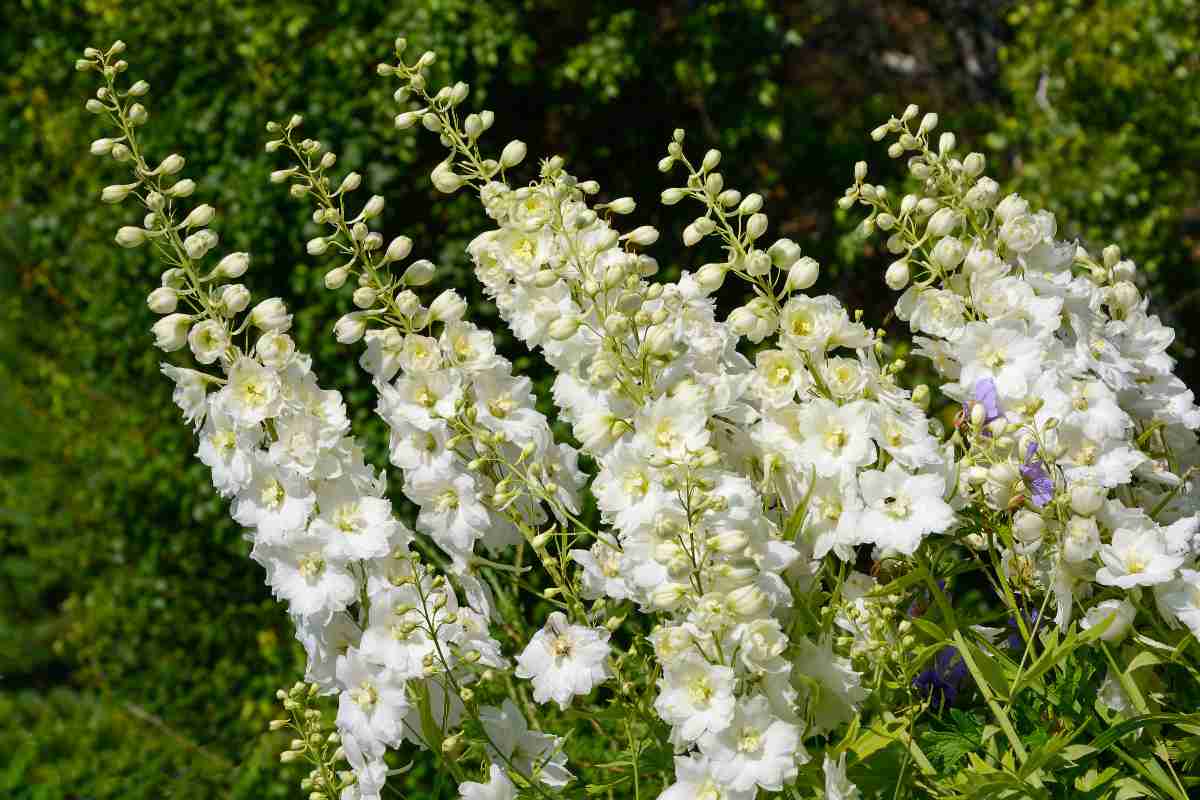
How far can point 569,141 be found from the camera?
4262mm

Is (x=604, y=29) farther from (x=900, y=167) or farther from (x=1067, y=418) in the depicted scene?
(x=1067, y=418)

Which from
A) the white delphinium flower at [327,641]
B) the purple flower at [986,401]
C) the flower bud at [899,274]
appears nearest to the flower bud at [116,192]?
the white delphinium flower at [327,641]

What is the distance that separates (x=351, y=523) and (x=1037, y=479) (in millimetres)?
757

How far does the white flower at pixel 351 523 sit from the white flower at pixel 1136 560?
75 cm

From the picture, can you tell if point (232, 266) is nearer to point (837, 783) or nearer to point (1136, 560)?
point (837, 783)

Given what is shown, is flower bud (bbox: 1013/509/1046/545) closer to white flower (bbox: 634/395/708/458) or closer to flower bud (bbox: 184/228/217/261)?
white flower (bbox: 634/395/708/458)

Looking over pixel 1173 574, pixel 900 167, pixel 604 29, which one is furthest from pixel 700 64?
pixel 1173 574

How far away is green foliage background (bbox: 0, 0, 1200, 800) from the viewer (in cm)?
353

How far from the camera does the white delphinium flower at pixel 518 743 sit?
57.8 inches

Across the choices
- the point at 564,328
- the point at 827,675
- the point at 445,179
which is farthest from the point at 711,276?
the point at 827,675

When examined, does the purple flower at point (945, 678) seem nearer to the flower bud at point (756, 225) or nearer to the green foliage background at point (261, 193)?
the flower bud at point (756, 225)

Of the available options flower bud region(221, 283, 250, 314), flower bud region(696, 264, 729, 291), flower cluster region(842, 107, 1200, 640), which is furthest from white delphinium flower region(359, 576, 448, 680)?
flower cluster region(842, 107, 1200, 640)

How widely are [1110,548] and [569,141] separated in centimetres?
318

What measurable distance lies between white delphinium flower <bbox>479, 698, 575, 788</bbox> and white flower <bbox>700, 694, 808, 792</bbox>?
0.28 metres
